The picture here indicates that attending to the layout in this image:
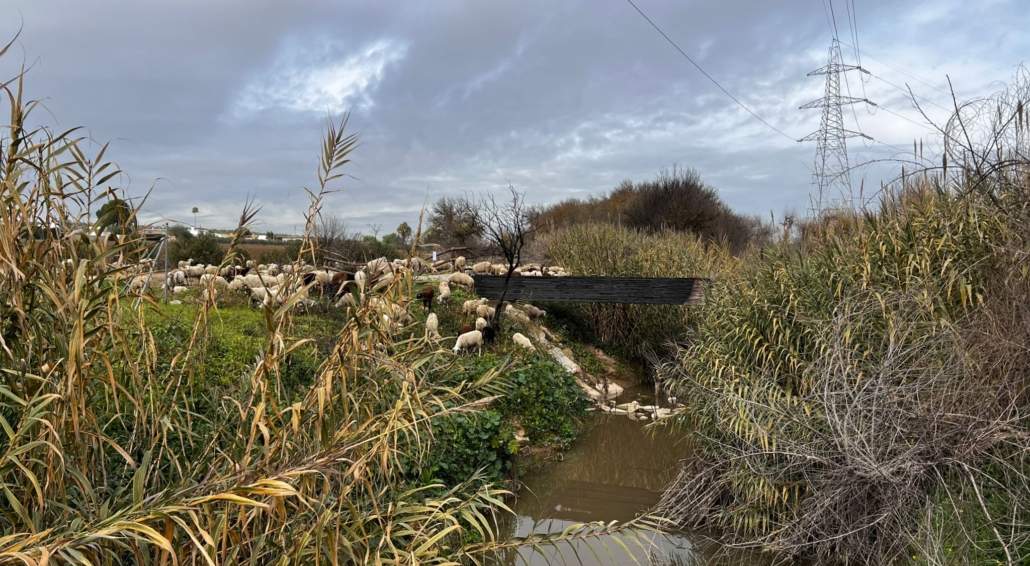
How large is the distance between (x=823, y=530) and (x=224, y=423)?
12.4 feet

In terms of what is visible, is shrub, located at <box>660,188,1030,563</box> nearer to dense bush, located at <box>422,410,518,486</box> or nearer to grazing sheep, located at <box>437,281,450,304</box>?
dense bush, located at <box>422,410,518,486</box>

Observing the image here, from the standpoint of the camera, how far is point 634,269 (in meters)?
14.0

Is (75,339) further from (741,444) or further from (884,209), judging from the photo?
(884,209)

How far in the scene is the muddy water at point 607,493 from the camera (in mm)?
5461

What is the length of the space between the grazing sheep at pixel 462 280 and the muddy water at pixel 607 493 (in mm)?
4085

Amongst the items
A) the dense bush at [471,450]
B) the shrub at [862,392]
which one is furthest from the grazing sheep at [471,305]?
the shrub at [862,392]

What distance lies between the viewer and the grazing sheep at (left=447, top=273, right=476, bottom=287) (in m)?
12.7

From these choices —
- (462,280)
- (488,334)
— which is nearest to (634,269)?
(462,280)

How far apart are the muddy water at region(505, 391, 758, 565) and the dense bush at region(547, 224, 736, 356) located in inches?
149

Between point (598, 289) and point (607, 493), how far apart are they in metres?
5.17

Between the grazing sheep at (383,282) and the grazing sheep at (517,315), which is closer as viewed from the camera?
the grazing sheep at (383,282)

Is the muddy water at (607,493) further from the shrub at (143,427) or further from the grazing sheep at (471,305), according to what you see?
the grazing sheep at (471,305)

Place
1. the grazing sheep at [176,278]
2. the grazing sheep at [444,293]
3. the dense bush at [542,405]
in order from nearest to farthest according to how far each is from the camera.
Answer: the dense bush at [542,405] < the grazing sheep at [444,293] < the grazing sheep at [176,278]

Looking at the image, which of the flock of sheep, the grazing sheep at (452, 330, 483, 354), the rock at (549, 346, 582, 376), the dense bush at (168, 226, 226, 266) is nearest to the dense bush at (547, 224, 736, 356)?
the flock of sheep
